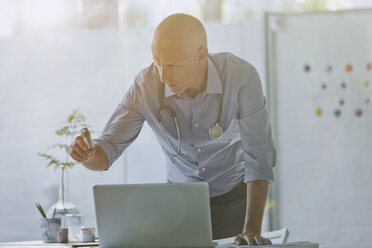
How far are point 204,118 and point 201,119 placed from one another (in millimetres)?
12

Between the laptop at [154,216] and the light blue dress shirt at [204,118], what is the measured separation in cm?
65

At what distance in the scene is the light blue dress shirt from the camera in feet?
6.68

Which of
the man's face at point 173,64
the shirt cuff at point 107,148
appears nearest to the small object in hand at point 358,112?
the man's face at point 173,64

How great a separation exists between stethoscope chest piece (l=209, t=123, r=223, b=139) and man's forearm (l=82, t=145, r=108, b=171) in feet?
1.35

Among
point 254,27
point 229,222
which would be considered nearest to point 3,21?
point 254,27

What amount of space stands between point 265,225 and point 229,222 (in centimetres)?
168

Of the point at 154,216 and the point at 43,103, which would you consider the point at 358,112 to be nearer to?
the point at 43,103

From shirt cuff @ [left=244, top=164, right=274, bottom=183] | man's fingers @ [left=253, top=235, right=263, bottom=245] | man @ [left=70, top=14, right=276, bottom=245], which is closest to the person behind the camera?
man's fingers @ [left=253, top=235, right=263, bottom=245]

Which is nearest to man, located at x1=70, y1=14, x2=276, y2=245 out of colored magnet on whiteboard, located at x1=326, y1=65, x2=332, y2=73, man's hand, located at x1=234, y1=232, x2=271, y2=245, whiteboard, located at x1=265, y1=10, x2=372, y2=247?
man's hand, located at x1=234, y1=232, x2=271, y2=245

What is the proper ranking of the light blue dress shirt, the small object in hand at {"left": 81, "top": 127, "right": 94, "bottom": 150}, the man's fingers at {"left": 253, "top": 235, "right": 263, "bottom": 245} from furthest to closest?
1. the light blue dress shirt
2. the small object in hand at {"left": 81, "top": 127, "right": 94, "bottom": 150}
3. the man's fingers at {"left": 253, "top": 235, "right": 263, "bottom": 245}

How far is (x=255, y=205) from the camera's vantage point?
5.64 ft

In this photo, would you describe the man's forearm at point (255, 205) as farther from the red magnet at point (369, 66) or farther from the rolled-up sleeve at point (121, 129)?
the red magnet at point (369, 66)

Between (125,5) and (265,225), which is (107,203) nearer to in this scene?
(265,225)

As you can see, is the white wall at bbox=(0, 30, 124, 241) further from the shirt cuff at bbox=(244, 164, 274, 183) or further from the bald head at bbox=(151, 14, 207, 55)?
the shirt cuff at bbox=(244, 164, 274, 183)
